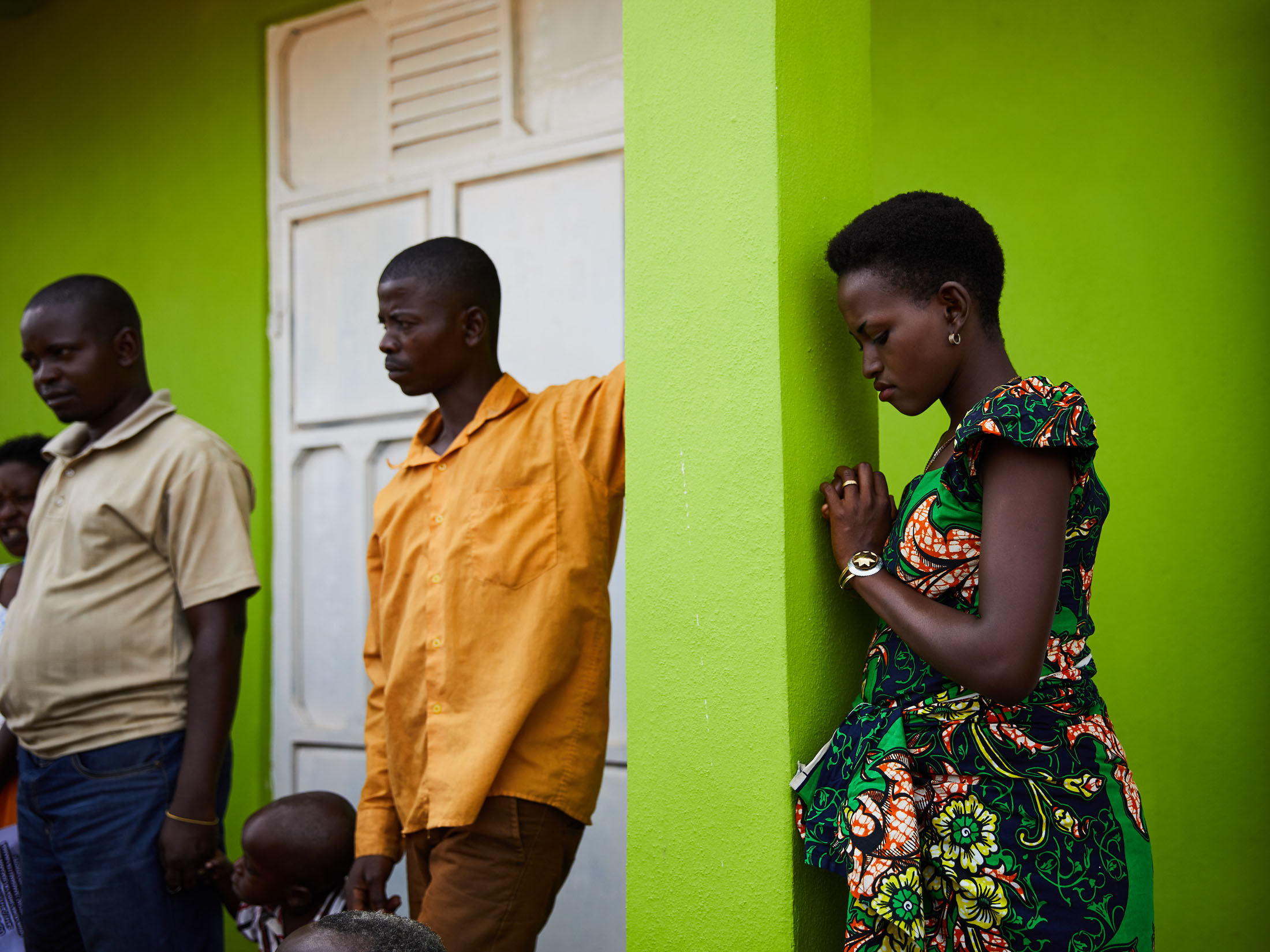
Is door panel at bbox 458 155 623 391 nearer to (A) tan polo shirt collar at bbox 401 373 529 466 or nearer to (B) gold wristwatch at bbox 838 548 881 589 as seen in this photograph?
(A) tan polo shirt collar at bbox 401 373 529 466

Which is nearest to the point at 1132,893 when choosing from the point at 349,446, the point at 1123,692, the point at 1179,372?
the point at 1123,692

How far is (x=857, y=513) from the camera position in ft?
5.09

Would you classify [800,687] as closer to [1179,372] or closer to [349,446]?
[1179,372]

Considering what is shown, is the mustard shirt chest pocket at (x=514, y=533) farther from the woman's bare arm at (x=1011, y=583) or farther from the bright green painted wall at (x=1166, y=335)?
the bright green painted wall at (x=1166, y=335)

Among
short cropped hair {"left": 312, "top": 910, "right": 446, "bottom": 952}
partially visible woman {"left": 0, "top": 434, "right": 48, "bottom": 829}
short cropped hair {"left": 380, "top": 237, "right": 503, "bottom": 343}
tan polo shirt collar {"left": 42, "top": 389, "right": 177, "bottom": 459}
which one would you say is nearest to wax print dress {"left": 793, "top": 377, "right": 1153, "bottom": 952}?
short cropped hair {"left": 312, "top": 910, "right": 446, "bottom": 952}

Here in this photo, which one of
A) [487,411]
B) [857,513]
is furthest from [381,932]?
[487,411]

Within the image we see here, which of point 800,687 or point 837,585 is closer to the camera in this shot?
point 800,687

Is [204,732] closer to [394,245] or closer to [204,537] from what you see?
[204,537]

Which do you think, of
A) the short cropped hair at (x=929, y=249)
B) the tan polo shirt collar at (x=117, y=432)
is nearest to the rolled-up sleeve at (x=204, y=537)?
the tan polo shirt collar at (x=117, y=432)

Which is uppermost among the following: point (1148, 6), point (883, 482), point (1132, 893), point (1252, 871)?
point (1148, 6)

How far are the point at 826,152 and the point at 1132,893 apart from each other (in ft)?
3.61

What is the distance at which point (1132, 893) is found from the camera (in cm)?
132

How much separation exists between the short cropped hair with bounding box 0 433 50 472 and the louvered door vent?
4.82 feet

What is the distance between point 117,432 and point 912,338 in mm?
1863
